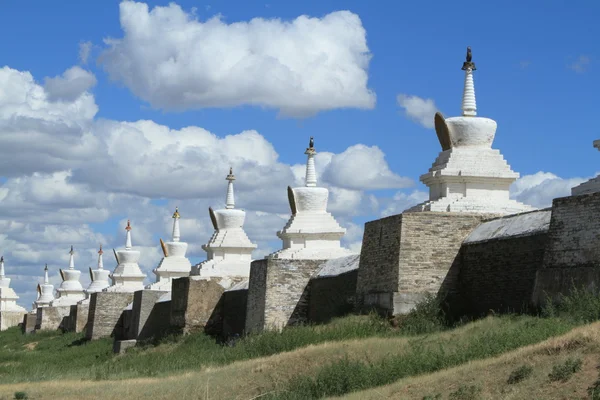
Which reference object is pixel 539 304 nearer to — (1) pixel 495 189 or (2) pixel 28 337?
(1) pixel 495 189

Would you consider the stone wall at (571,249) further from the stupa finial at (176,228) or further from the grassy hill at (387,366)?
the stupa finial at (176,228)

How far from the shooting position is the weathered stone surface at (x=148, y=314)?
4038 centimetres

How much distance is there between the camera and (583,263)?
58.1 ft

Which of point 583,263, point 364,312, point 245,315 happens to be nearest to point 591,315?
point 583,263

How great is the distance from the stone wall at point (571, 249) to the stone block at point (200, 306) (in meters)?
16.7

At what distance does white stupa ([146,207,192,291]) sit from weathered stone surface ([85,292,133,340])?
1.89 meters

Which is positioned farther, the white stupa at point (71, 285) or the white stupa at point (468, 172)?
the white stupa at point (71, 285)

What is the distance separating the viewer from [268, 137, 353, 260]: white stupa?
113ft

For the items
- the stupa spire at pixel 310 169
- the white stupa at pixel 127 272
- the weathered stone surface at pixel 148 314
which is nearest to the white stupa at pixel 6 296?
the white stupa at pixel 127 272

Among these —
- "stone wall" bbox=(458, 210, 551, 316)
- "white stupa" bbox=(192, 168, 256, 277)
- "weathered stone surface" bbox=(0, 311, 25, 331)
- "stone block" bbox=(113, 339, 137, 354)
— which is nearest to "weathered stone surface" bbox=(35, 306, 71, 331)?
"weathered stone surface" bbox=(0, 311, 25, 331)

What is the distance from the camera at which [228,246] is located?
135 ft

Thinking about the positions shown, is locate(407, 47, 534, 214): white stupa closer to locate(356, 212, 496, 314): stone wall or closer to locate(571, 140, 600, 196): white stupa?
locate(356, 212, 496, 314): stone wall

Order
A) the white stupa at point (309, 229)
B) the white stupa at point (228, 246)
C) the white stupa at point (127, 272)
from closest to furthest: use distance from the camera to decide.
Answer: the white stupa at point (309, 229) → the white stupa at point (228, 246) → the white stupa at point (127, 272)

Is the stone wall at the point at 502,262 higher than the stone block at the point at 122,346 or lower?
higher
